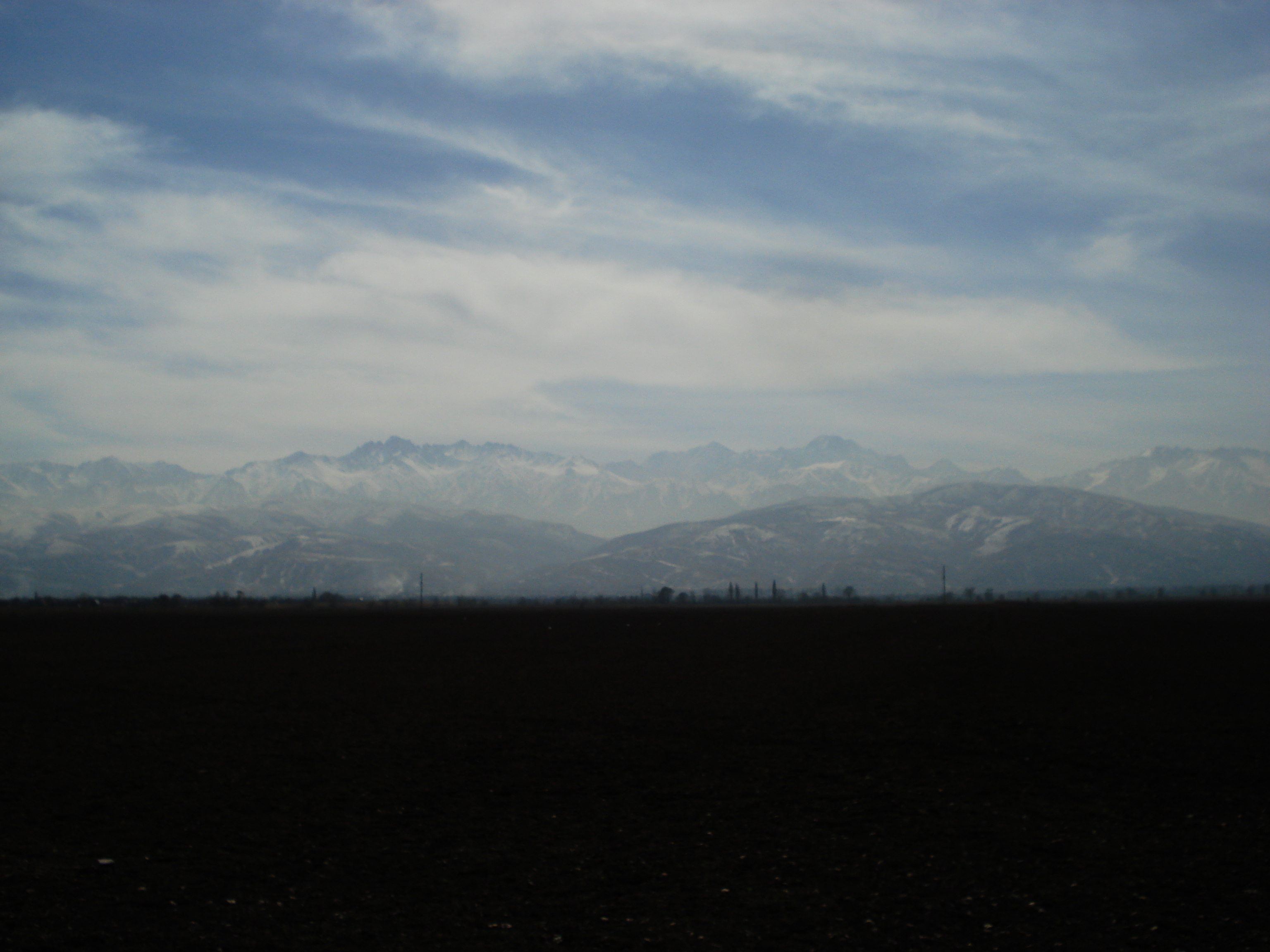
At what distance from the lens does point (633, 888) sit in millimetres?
14297

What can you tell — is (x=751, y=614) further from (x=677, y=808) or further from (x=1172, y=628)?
(x=677, y=808)

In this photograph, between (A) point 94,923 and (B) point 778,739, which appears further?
(B) point 778,739

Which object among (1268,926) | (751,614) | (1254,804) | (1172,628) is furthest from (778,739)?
(751,614)

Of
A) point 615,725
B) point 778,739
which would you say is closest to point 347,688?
point 615,725

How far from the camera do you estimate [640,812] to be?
19.0m

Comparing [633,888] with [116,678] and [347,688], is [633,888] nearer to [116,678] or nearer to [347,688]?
[347,688]

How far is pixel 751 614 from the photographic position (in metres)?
154

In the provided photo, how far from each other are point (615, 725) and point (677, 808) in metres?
10.8

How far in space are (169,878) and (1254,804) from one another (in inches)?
771

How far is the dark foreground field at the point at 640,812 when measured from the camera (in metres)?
12.8

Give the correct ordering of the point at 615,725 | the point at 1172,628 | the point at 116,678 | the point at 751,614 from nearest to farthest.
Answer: the point at 615,725
the point at 116,678
the point at 1172,628
the point at 751,614

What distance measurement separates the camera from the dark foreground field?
12844 millimetres

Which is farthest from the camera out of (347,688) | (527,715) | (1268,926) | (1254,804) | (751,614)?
(751,614)

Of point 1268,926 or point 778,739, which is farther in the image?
point 778,739
